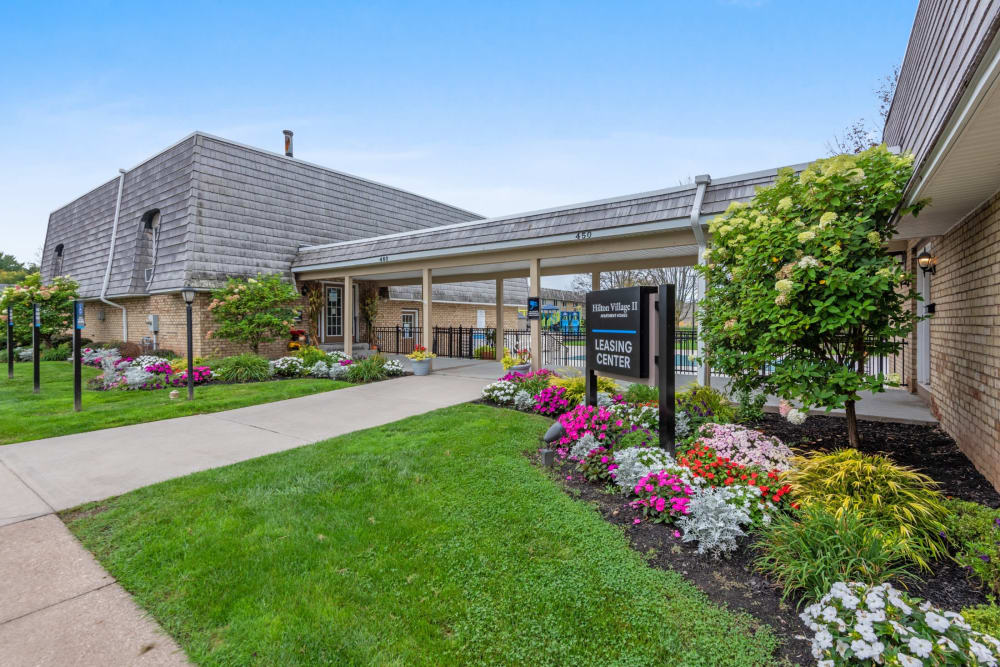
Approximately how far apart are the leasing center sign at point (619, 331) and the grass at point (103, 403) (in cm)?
646

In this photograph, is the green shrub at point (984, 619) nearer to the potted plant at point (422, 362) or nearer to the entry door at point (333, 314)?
the potted plant at point (422, 362)

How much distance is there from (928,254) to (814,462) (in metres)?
5.02

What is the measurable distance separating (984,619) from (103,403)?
11.3 m

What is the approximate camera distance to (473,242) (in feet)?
32.7

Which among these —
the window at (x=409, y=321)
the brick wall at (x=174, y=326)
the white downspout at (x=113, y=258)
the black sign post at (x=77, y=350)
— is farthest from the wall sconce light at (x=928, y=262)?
the white downspout at (x=113, y=258)

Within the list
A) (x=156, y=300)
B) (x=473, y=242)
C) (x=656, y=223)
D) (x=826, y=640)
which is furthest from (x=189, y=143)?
(x=826, y=640)

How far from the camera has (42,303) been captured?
54.0 ft

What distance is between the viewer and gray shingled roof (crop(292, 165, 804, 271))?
23.3 ft

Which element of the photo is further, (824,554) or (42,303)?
(42,303)

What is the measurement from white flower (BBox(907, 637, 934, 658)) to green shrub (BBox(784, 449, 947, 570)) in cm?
94

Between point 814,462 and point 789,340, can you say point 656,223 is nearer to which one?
point 789,340

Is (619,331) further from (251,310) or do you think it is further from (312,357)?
(251,310)

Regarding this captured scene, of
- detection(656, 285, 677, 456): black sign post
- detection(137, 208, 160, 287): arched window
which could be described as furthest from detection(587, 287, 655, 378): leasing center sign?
detection(137, 208, 160, 287): arched window

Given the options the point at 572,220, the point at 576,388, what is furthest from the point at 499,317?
the point at 576,388
